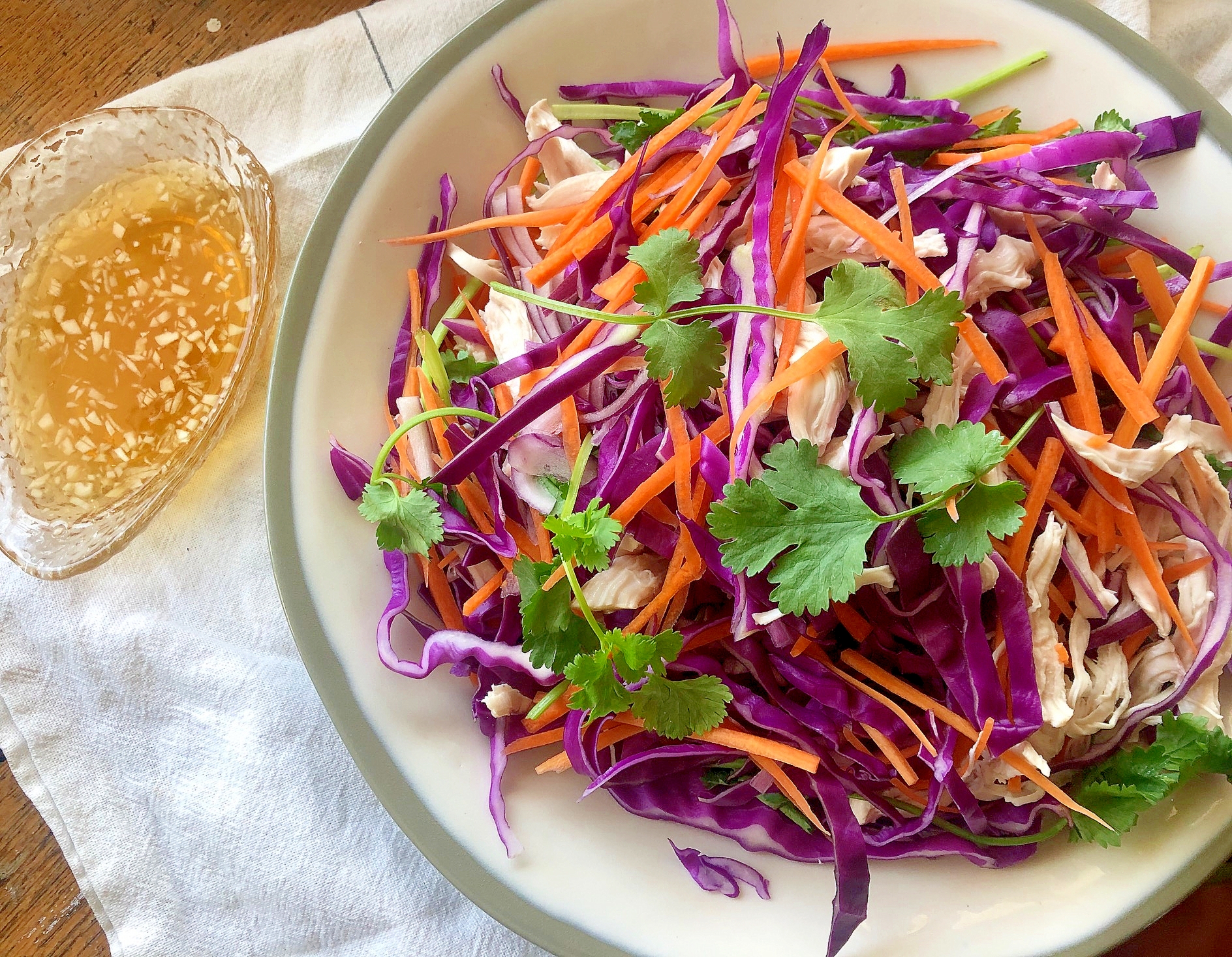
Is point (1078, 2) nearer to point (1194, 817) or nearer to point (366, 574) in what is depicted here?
point (1194, 817)

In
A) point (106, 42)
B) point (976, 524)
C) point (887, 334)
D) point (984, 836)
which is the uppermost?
point (106, 42)

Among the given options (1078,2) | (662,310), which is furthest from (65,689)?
(1078,2)

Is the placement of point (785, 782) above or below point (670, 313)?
below

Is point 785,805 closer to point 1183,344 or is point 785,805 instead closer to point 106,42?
point 1183,344

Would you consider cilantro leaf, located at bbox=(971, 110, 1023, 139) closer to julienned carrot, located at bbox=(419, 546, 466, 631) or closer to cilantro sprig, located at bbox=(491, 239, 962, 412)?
cilantro sprig, located at bbox=(491, 239, 962, 412)

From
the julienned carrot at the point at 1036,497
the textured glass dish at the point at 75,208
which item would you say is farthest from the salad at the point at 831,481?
the textured glass dish at the point at 75,208

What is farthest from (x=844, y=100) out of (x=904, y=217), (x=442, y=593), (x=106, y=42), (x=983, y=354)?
(x=106, y=42)
